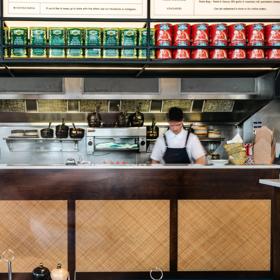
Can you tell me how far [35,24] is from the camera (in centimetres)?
458

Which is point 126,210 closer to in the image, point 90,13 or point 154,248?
point 154,248

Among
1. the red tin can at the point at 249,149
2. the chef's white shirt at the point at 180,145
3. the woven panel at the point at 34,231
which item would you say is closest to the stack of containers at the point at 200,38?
the chef's white shirt at the point at 180,145

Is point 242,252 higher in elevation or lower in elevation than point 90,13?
lower

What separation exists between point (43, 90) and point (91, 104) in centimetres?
77

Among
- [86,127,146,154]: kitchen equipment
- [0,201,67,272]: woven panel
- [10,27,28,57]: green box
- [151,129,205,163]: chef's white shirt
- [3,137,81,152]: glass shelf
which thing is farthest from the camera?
[3,137,81,152]: glass shelf

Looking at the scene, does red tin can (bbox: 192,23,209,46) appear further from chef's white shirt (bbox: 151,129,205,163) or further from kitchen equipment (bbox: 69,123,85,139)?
kitchen equipment (bbox: 69,123,85,139)

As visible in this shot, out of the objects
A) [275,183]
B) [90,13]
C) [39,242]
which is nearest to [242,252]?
[275,183]

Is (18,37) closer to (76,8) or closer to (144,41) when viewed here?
(76,8)

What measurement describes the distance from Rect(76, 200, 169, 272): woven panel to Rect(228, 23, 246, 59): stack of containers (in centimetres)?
159

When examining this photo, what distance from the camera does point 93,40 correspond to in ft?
14.4

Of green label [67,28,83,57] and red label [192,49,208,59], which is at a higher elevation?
green label [67,28,83,57]

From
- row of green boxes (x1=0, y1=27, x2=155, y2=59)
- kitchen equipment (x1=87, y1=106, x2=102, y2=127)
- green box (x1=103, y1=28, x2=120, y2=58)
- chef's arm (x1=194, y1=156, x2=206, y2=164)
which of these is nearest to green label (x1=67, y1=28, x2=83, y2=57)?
row of green boxes (x1=0, y1=27, x2=155, y2=59)

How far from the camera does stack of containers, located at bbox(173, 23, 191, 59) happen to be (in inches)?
173

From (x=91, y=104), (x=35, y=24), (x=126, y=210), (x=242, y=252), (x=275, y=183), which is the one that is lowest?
(x=242, y=252)
